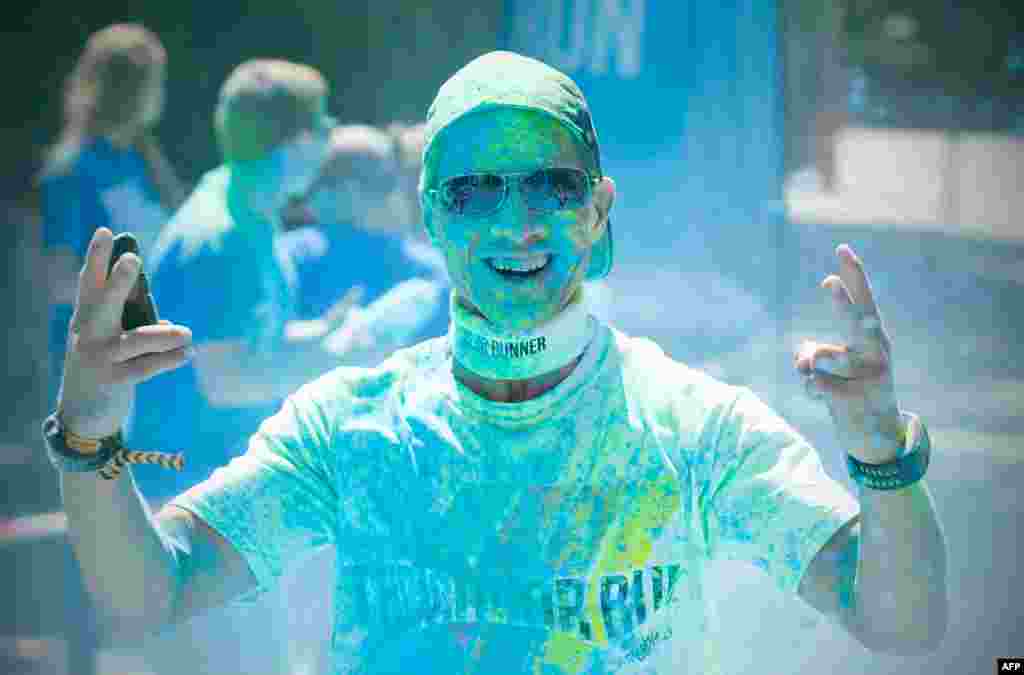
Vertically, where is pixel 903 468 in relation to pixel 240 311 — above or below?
above

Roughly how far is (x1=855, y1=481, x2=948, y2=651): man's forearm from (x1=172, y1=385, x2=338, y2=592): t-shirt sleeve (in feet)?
2.26

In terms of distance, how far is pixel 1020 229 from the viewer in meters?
4.07

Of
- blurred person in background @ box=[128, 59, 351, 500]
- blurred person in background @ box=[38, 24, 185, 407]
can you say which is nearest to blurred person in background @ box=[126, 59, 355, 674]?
blurred person in background @ box=[128, 59, 351, 500]

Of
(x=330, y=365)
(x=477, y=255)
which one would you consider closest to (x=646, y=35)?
(x=330, y=365)

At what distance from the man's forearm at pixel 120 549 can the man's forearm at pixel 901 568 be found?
838mm

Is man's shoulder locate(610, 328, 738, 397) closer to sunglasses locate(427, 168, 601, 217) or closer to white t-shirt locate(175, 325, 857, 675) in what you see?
white t-shirt locate(175, 325, 857, 675)

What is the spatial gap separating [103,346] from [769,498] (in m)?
0.81

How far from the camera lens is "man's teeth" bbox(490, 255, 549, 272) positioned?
4.96 feet

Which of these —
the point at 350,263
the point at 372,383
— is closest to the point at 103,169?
the point at 350,263

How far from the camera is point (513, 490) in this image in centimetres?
150

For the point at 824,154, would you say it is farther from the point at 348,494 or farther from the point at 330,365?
the point at 348,494

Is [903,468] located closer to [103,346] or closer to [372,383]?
[372,383]

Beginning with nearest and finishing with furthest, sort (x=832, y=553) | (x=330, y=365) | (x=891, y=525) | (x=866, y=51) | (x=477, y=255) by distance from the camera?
1. (x=891, y=525)
2. (x=832, y=553)
3. (x=477, y=255)
4. (x=330, y=365)
5. (x=866, y=51)

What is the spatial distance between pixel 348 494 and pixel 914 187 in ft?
11.4
